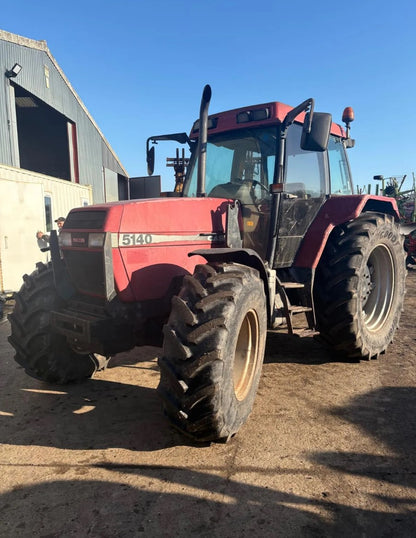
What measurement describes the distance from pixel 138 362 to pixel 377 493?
2842mm

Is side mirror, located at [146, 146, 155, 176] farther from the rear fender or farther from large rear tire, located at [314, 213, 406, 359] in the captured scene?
large rear tire, located at [314, 213, 406, 359]

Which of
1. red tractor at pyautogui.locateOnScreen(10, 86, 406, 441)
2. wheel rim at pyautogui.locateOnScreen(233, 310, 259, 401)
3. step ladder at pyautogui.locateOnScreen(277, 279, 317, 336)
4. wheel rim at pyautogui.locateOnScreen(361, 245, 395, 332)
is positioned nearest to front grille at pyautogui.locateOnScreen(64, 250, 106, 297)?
red tractor at pyautogui.locateOnScreen(10, 86, 406, 441)

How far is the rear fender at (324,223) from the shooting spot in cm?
400

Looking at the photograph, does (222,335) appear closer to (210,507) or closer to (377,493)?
(210,507)

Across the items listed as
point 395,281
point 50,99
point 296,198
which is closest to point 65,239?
point 296,198

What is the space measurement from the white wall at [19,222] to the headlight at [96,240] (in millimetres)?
6833

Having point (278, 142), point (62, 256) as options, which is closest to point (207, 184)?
point (278, 142)

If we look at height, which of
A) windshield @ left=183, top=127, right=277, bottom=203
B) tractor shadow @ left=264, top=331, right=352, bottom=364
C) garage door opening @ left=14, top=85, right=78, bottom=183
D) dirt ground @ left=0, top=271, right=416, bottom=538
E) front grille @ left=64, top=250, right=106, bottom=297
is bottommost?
dirt ground @ left=0, top=271, right=416, bottom=538

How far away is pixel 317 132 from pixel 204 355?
209 centimetres

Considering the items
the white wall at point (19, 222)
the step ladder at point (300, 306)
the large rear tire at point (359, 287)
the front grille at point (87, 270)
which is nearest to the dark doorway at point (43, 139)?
the white wall at point (19, 222)

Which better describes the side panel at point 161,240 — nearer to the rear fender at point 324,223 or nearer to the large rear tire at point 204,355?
the large rear tire at point 204,355

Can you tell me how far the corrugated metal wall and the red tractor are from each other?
8.40 m

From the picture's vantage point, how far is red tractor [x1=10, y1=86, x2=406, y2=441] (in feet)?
8.16

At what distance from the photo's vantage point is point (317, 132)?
329 centimetres
